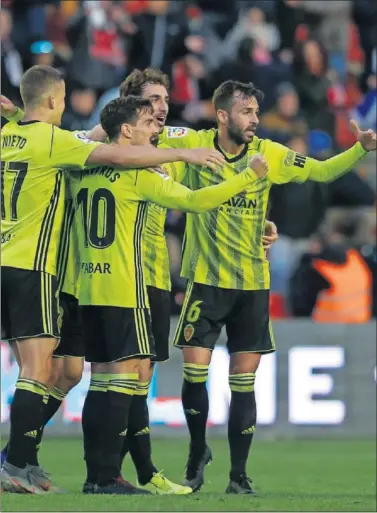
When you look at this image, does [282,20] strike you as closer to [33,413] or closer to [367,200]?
[367,200]

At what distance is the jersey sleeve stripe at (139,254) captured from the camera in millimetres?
8266

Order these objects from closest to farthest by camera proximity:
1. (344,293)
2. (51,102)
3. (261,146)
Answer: (51,102)
(261,146)
(344,293)

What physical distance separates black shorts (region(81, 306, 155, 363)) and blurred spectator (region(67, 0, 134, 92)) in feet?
25.2

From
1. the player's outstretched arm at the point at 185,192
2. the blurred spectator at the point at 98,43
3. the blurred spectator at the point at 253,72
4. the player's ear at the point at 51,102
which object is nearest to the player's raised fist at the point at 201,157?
the player's outstretched arm at the point at 185,192

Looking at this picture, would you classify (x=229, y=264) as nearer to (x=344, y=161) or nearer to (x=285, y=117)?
(x=344, y=161)

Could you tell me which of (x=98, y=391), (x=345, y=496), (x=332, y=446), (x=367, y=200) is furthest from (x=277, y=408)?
(x=98, y=391)

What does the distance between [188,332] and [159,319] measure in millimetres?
193

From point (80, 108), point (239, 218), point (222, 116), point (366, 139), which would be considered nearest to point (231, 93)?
point (222, 116)

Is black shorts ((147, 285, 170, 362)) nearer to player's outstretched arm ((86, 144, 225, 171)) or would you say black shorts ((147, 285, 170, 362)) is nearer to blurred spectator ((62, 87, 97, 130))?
player's outstretched arm ((86, 144, 225, 171))

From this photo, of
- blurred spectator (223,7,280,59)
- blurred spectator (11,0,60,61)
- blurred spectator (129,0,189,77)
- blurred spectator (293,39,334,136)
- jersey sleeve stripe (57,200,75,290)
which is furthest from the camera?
blurred spectator (223,7,280,59)

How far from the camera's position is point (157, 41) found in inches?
653

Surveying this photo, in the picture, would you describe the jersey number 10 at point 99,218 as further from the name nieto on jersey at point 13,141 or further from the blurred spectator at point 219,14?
the blurred spectator at point 219,14

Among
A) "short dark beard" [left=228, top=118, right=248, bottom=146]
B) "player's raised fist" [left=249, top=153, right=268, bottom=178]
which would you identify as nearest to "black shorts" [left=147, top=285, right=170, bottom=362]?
"short dark beard" [left=228, top=118, right=248, bottom=146]

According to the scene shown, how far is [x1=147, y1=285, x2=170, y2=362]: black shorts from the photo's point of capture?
912cm
